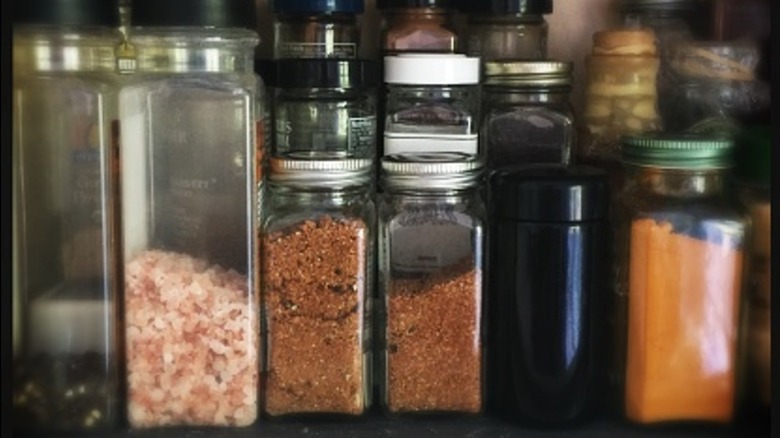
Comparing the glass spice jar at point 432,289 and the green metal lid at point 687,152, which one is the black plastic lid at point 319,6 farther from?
the green metal lid at point 687,152

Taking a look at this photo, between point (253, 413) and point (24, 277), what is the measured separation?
0.57ft

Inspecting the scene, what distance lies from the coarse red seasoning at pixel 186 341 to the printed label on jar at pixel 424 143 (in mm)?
161

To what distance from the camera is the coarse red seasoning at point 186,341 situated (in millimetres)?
796

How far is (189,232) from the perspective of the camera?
2.65 feet

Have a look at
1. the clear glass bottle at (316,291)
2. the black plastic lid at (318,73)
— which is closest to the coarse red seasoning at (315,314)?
the clear glass bottle at (316,291)

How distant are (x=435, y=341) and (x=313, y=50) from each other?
0.80 feet

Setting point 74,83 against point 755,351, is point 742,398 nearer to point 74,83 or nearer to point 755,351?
point 755,351

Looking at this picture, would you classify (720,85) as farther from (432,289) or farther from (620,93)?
(432,289)

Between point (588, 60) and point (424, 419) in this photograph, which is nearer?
point (424, 419)

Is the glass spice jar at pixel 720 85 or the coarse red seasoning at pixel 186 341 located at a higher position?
the glass spice jar at pixel 720 85

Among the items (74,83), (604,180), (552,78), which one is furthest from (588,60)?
(74,83)

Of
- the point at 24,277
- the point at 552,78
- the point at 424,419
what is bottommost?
the point at 424,419

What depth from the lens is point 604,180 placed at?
0.80 m

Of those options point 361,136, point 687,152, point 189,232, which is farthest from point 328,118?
point 687,152
